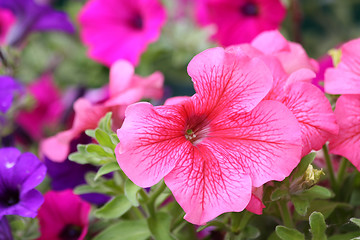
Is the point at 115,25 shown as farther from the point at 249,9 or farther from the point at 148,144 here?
the point at 148,144

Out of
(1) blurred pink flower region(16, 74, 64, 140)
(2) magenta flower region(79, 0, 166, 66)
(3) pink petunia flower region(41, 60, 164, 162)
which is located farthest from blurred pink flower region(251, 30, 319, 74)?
(1) blurred pink flower region(16, 74, 64, 140)

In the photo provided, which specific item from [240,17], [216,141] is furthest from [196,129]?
[240,17]

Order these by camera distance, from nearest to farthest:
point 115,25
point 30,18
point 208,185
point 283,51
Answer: point 208,185 < point 283,51 < point 30,18 < point 115,25

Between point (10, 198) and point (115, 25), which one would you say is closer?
point (10, 198)

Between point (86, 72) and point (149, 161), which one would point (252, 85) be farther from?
point (86, 72)

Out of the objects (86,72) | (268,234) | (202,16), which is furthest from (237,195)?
(86,72)
